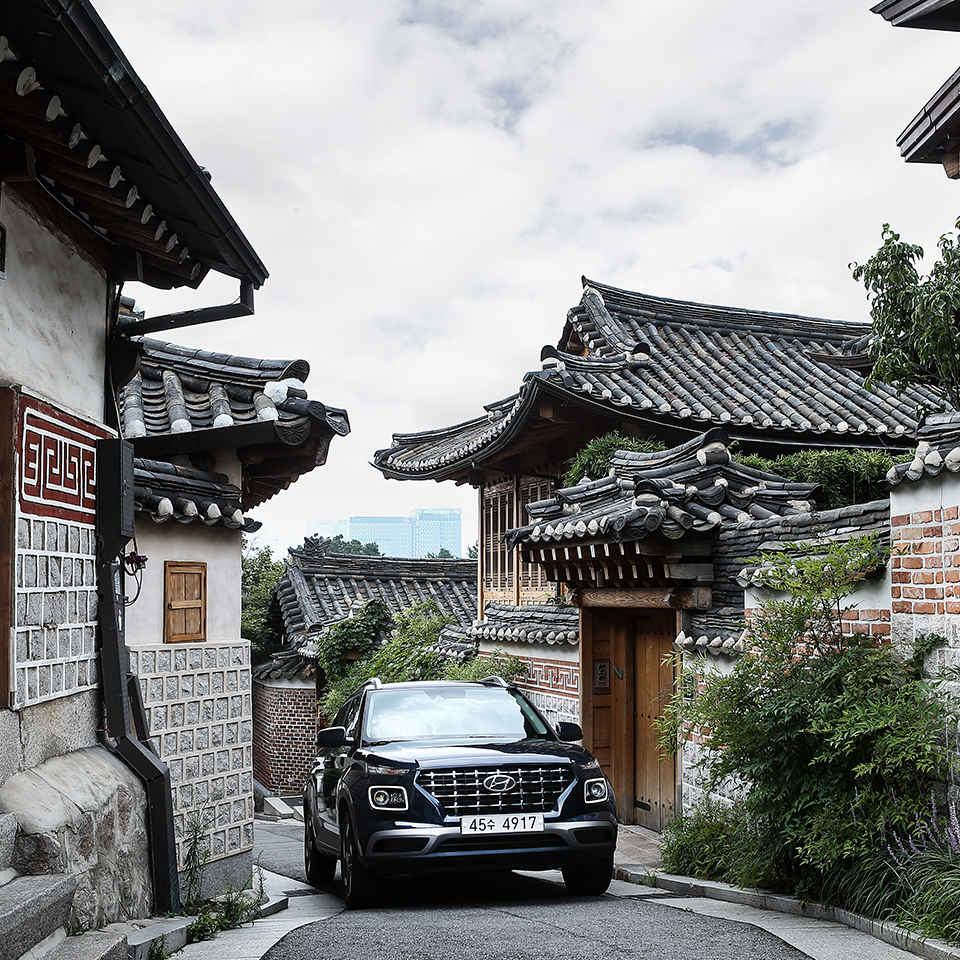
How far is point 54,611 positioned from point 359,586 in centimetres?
2084

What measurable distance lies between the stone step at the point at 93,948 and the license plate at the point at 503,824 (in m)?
2.87

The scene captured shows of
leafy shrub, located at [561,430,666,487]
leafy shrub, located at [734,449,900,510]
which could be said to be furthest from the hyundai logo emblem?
leafy shrub, located at [561,430,666,487]

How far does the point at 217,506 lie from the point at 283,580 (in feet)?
61.0

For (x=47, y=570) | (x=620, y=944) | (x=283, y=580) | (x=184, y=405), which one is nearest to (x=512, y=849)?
(x=620, y=944)

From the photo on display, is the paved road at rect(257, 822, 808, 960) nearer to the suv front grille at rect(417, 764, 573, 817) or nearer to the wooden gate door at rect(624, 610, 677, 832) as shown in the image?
the suv front grille at rect(417, 764, 573, 817)

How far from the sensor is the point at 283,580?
27.2 metres

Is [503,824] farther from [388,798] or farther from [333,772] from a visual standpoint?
[333,772]

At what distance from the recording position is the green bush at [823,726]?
19.7 feet

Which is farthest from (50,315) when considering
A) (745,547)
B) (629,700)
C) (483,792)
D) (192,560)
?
(629,700)

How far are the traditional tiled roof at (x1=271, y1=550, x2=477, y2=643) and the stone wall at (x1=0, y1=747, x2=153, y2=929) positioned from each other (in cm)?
1831

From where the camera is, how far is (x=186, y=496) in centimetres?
885

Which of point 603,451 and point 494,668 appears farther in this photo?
point 494,668

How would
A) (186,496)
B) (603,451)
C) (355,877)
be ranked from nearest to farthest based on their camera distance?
(355,877) → (186,496) → (603,451)

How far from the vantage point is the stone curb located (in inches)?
204
